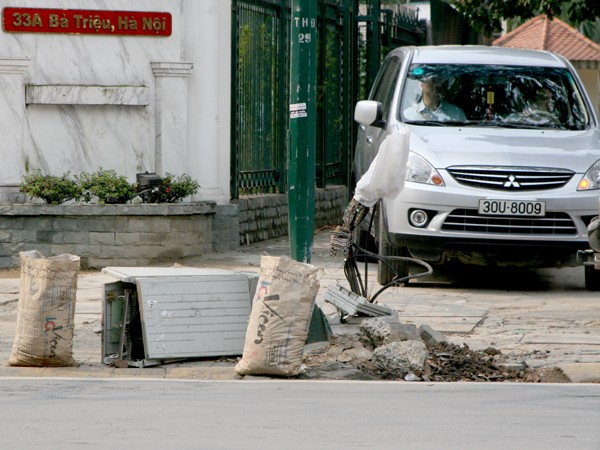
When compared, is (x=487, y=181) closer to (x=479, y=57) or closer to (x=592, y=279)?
(x=592, y=279)

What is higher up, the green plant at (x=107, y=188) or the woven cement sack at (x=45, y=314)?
the green plant at (x=107, y=188)

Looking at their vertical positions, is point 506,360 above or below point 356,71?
below

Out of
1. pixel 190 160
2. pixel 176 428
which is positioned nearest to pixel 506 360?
pixel 176 428

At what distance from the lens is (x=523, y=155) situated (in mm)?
10789

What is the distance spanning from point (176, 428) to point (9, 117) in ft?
24.8

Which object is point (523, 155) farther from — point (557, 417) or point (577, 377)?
→ point (557, 417)

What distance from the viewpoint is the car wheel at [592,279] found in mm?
11195

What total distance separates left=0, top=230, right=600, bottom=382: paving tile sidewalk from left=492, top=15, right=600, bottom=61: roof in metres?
31.9

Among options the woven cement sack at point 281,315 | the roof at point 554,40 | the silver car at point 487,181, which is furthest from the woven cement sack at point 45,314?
the roof at point 554,40

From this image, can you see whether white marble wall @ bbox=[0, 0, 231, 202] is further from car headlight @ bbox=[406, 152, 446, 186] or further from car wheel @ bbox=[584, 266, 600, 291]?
car wheel @ bbox=[584, 266, 600, 291]

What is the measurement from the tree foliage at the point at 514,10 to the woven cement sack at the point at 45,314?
13.4 metres

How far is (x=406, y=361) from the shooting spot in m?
7.60

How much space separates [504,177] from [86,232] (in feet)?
13.7

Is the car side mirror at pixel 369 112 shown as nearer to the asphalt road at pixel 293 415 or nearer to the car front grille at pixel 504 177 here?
the car front grille at pixel 504 177
